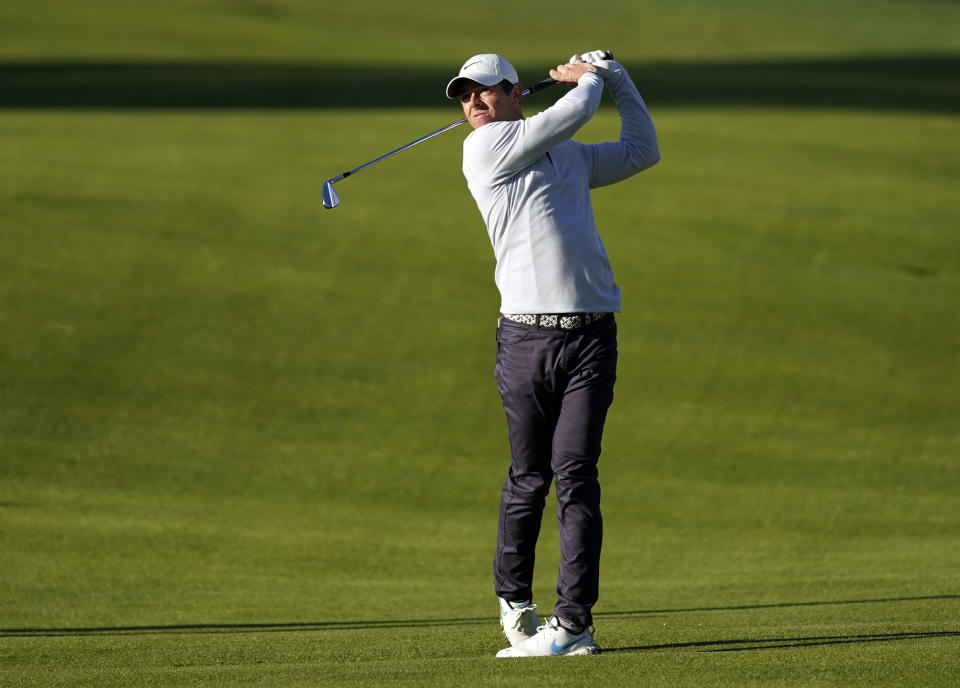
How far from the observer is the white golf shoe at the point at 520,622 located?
5195 mm

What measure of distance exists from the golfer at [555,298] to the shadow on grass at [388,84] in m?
17.3

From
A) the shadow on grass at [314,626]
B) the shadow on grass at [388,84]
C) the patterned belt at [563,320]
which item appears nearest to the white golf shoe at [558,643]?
the patterned belt at [563,320]

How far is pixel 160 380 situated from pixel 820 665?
25.3 ft

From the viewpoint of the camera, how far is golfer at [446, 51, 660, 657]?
16.2 feet

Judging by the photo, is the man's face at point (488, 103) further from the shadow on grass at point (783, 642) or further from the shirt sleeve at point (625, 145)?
the shadow on grass at point (783, 642)

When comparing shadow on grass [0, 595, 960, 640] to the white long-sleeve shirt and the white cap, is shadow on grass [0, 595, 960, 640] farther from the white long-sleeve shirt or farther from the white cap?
the white cap

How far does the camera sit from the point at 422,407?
1127cm

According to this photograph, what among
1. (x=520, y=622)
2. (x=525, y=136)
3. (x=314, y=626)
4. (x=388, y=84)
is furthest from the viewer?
(x=388, y=84)

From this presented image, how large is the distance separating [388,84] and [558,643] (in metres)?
22.1

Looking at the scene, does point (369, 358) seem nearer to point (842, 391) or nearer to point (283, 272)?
point (283, 272)

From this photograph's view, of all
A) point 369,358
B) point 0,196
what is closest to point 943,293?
point 369,358

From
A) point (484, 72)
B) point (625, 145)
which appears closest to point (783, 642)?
point (625, 145)

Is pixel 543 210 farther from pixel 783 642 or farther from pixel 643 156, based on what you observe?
pixel 783 642

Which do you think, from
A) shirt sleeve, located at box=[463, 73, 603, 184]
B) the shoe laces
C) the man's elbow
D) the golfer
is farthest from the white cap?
the shoe laces
